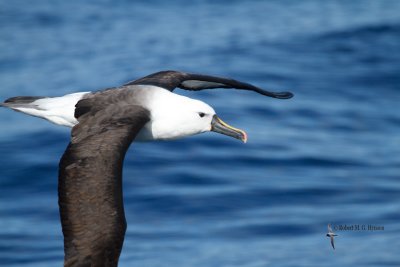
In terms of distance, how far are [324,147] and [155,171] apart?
2.85 m

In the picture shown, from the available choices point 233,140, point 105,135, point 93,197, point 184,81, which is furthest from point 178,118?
point 233,140

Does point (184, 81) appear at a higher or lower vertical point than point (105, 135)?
higher

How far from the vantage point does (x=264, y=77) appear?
19047 millimetres

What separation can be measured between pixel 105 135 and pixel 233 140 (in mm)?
6546

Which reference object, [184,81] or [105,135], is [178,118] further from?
[184,81]

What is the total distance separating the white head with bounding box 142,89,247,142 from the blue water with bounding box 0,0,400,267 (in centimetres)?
256

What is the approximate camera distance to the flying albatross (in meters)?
8.79

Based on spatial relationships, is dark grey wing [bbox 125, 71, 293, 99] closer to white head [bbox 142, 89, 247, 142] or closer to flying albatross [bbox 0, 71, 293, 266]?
flying albatross [bbox 0, 71, 293, 266]

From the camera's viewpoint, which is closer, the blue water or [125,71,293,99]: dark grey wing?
[125,71,293,99]: dark grey wing

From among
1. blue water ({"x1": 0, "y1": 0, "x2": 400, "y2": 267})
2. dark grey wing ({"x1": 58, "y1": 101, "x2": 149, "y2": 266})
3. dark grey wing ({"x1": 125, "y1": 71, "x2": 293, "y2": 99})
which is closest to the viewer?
dark grey wing ({"x1": 58, "y1": 101, "x2": 149, "y2": 266})

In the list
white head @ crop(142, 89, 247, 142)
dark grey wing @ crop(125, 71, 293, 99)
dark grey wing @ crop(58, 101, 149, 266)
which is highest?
dark grey wing @ crop(125, 71, 293, 99)

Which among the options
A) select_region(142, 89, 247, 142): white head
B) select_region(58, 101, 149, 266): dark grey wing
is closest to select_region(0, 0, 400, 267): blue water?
select_region(142, 89, 247, 142): white head

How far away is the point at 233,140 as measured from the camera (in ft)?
52.7

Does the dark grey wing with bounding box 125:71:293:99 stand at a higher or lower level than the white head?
higher
